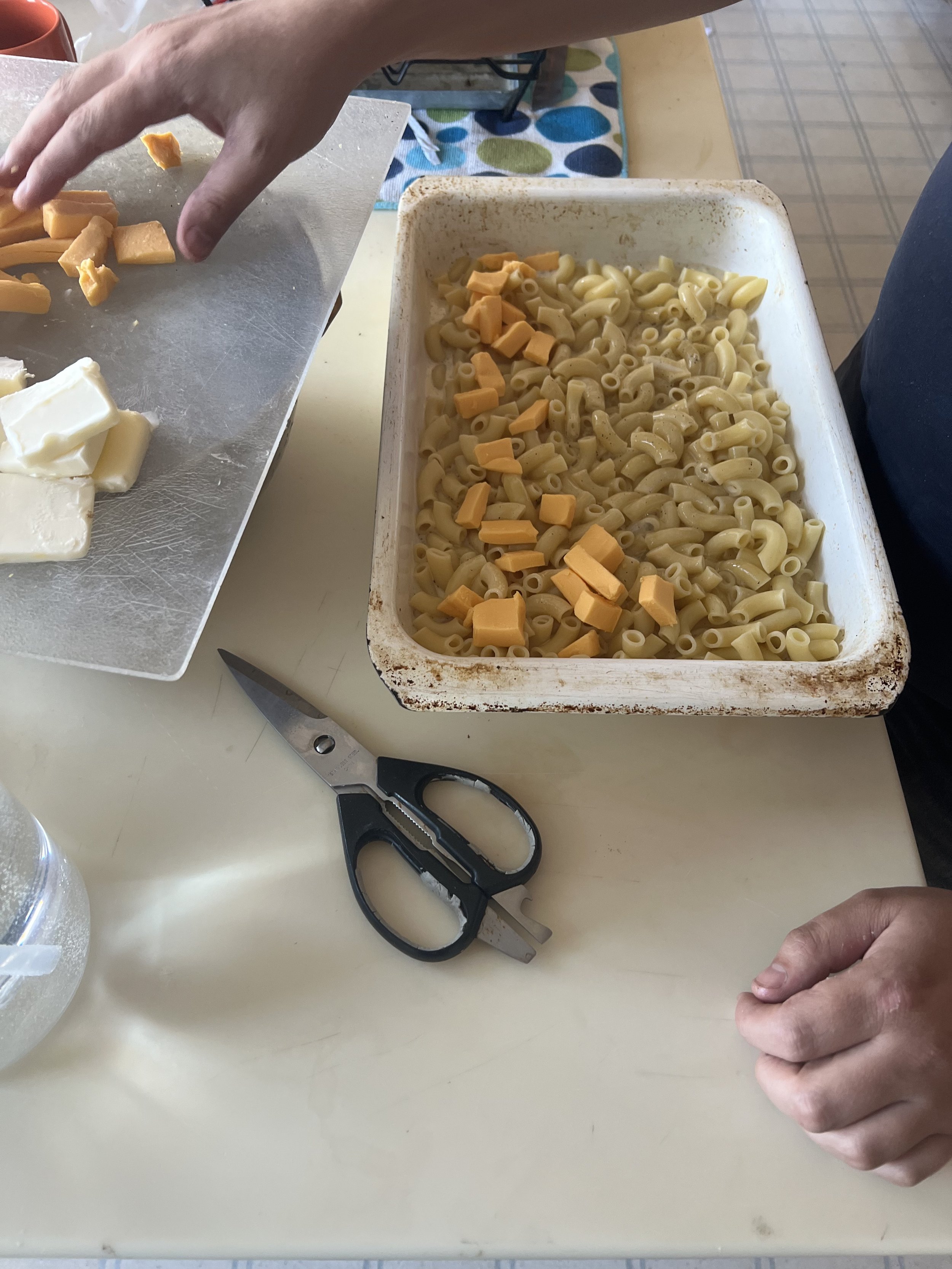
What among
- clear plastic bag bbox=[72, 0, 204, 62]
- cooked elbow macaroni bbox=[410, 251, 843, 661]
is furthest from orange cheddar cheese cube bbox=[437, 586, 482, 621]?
clear plastic bag bbox=[72, 0, 204, 62]

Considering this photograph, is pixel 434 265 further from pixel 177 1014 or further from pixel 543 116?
pixel 177 1014

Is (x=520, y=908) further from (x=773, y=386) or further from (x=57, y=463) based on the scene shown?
(x=773, y=386)

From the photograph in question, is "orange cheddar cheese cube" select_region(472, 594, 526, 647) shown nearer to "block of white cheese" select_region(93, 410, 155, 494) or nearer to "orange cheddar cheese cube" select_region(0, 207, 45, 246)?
"block of white cheese" select_region(93, 410, 155, 494)

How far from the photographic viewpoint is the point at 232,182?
0.67 m

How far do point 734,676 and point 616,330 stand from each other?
1.61 feet

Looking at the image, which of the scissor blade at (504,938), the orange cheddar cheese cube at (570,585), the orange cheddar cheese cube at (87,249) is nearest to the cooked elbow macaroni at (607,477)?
the orange cheddar cheese cube at (570,585)

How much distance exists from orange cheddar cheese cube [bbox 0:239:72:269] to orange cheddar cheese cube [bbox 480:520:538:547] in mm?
452

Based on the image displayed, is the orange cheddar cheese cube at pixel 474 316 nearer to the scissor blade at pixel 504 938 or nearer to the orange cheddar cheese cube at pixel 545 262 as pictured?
the orange cheddar cheese cube at pixel 545 262

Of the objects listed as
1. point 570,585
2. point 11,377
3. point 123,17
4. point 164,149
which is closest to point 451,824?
point 570,585

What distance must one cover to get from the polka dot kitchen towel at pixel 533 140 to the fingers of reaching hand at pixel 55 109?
0.51m

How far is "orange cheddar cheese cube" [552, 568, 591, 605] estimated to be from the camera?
0.79 m

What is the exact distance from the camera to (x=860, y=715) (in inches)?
26.1

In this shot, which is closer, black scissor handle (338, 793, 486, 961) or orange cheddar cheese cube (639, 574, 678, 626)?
black scissor handle (338, 793, 486, 961)

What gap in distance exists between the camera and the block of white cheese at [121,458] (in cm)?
64
